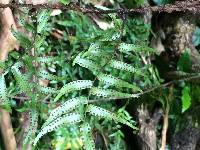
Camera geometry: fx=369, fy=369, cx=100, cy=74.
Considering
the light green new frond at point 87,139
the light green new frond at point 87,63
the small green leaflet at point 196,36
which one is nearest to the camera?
the light green new frond at point 87,139

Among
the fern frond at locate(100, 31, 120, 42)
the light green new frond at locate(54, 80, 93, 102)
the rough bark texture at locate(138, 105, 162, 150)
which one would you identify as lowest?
the rough bark texture at locate(138, 105, 162, 150)

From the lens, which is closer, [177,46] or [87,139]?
[87,139]

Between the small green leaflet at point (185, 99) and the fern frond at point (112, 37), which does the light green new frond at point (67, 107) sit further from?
the small green leaflet at point (185, 99)

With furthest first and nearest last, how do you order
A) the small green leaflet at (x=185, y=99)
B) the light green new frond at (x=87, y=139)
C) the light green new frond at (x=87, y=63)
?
the small green leaflet at (x=185, y=99) < the light green new frond at (x=87, y=63) < the light green new frond at (x=87, y=139)

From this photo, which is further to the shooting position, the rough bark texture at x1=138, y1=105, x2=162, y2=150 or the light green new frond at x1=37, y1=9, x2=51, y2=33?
the rough bark texture at x1=138, y1=105, x2=162, y2=150

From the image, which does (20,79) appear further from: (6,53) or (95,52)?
(6,53)

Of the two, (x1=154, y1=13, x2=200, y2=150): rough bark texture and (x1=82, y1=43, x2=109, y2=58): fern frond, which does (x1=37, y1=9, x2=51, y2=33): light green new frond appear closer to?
(x1=82, y1=43, x2=109, y2=58): fern frond

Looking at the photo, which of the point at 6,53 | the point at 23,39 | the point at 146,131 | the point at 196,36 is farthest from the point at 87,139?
the point at 196,36

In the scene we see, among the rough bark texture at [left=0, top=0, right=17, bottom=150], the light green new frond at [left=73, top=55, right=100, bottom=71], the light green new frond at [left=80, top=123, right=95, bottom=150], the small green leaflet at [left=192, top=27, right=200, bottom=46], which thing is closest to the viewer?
the light green new frond at [left=80, top=123, right=95, bottom=150]

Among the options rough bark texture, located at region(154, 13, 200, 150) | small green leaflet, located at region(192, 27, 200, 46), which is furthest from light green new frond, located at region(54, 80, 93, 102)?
small green leaflet, located at region(192, 27, 200, 46)

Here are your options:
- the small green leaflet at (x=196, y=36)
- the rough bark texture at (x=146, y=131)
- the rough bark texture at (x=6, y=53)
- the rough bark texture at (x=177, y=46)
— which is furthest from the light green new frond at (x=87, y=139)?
the small green leaflet at (x=196, y=36)

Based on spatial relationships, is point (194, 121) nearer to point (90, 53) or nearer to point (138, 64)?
point (138, 64)
